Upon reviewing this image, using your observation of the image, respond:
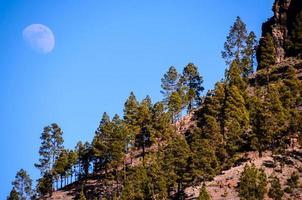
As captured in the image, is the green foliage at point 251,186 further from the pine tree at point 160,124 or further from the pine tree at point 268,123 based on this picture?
the pine tree at point 160,124

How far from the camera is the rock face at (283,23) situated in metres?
129

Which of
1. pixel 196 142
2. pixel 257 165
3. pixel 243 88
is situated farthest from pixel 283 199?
pixel 243 88

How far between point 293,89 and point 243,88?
47.2 ft

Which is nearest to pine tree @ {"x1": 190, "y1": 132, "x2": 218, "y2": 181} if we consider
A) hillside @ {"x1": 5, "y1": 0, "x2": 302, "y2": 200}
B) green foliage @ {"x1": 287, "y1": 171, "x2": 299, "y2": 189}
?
hillside @ {"x1": 5, "y1": 0, "x2": 302, "y2": 200}

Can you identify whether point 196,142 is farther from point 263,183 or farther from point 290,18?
point 290,18

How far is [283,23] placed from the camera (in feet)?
436

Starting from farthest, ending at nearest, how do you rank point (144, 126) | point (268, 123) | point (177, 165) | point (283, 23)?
point (283, 23) < point (144, 126) < point (268, 123) < point (177, 165)

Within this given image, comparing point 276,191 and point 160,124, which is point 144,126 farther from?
point 276,191

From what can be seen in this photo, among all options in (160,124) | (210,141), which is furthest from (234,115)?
(160,124)

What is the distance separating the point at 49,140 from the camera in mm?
121375

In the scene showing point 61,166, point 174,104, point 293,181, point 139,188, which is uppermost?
point 174,104

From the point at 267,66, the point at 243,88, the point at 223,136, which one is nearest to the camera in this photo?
the point at 223,136

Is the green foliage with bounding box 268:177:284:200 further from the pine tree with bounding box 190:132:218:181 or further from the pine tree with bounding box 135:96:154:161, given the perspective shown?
the pine tree with bounding box 135:96:154:161

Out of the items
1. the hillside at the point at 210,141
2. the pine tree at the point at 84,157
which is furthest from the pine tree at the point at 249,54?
the pine tree at the point at 84,157
